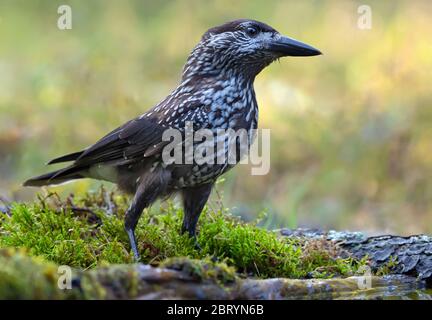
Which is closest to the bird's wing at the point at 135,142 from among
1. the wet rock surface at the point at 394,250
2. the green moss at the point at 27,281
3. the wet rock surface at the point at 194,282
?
the wet rock surface at the point at 394,250

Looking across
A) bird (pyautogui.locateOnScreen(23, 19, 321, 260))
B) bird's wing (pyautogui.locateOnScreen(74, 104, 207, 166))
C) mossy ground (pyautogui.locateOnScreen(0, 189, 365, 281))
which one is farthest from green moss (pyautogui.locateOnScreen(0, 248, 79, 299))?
bird's wing (pyautogui.locateOnScreen(74, 104, 207, 166))

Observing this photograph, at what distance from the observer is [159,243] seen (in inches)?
215

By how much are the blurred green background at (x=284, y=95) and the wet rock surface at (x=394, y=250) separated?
178cm

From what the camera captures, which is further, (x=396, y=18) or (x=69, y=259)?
(x=396, y=18)

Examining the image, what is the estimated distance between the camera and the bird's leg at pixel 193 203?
222 inches

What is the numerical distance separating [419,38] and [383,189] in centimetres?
307

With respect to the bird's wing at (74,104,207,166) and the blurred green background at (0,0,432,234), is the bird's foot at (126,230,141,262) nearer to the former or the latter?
the bird's wing at (74,104,207,166)

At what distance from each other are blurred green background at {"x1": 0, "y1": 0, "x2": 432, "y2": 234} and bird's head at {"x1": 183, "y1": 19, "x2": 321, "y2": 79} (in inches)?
91.1

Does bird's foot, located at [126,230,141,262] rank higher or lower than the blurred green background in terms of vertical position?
lower

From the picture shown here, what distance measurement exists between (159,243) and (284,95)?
5.89 meters

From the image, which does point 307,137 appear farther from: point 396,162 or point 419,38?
point 419,38

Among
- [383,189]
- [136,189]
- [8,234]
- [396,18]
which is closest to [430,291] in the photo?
[136,189]

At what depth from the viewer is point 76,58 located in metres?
11.8

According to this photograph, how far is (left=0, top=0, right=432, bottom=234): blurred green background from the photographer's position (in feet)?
30.8
